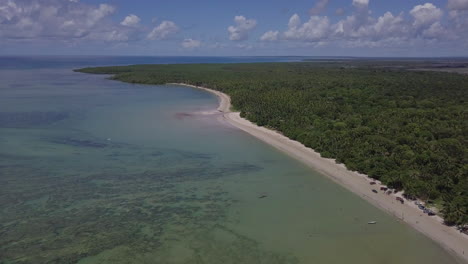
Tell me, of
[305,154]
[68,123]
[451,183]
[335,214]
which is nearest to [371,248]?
[335,214]

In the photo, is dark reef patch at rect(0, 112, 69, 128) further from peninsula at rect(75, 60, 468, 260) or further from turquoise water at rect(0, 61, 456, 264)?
peninsula at rect(75, 60, 468, 260)

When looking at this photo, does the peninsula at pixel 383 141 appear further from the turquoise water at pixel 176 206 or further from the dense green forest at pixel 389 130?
the turquoise water at pixel 176 206

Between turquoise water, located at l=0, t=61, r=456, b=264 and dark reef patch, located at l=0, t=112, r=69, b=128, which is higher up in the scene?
dark reef patch, located at l=0, t=112, r=69, b=128

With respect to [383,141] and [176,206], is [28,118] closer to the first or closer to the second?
[176,206]

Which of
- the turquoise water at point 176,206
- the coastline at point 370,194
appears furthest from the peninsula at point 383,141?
the turquoise water at point 176,206

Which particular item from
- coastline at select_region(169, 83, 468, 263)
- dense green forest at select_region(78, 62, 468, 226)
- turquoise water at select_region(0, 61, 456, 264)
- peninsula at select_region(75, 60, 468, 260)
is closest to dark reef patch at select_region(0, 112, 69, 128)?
turquoise water at select_region(0, 61, 456, 264)

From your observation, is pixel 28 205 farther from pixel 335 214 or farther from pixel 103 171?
pixel 335 214
